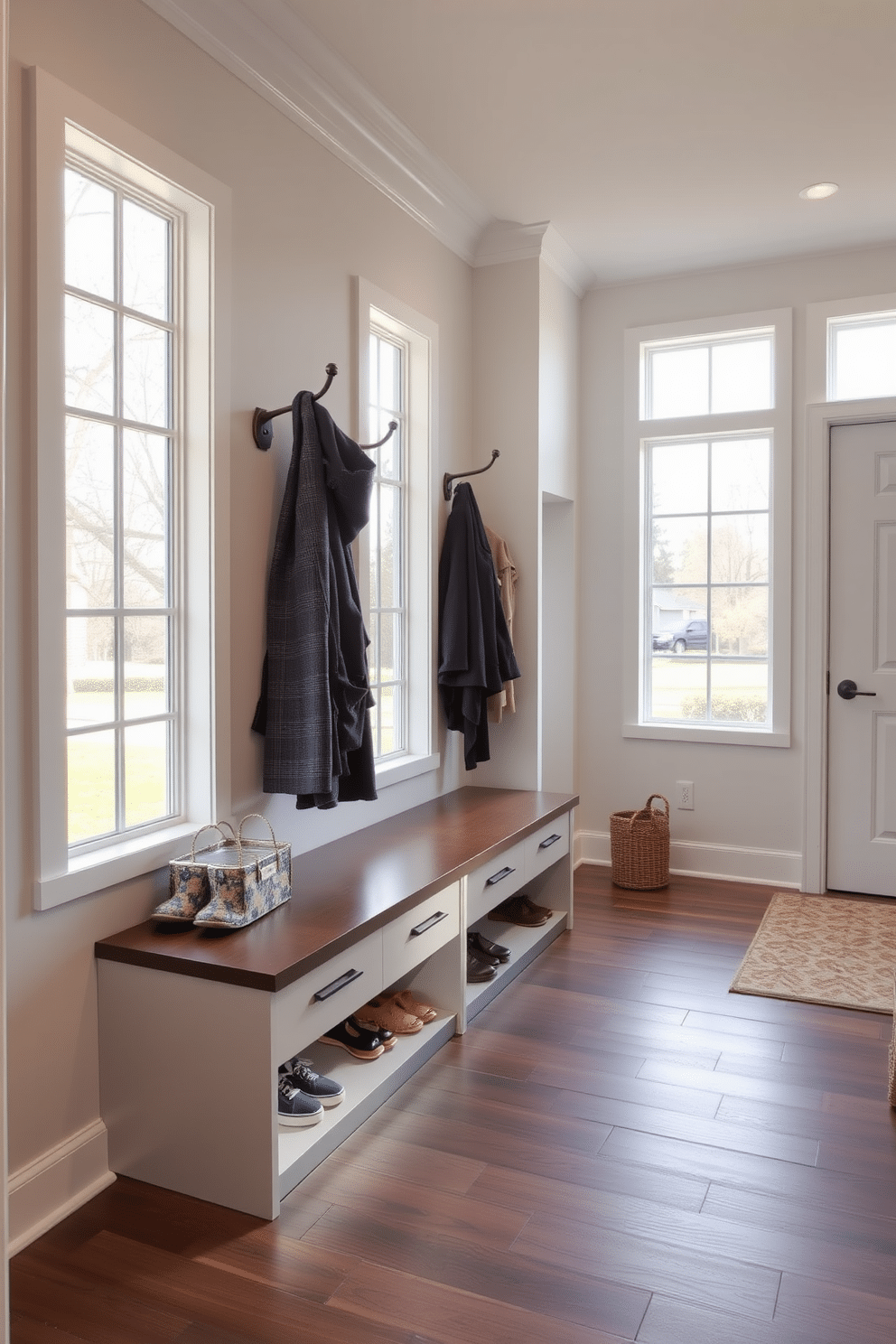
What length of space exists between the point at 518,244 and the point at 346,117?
1180 millimetres

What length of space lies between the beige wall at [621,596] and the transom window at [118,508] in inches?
103

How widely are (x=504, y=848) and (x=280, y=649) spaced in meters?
1.04

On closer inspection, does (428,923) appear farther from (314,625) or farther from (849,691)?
(849,691)

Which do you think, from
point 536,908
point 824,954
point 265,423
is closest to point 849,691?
point 824,954

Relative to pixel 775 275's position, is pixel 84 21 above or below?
below

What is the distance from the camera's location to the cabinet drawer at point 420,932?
2.42m

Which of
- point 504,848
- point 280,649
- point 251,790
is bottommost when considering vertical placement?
point 504,848

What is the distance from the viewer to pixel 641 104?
2.96 m

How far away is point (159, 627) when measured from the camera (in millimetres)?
2365

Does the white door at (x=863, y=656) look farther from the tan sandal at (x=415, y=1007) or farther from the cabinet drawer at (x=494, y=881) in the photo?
the tan sandal at (x=415, y=1007)

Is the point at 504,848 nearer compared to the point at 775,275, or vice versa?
the point at 504,848

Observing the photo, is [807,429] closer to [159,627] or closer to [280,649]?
[280,649]

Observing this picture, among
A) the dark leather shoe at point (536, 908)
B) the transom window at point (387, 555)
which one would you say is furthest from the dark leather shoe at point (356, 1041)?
the dark leather shoe at point (536, 908)

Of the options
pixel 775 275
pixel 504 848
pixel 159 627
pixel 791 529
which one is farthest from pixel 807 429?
pixel 159 627
